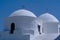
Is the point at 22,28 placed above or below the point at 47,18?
below

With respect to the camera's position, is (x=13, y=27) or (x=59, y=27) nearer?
(x=13, y=27)

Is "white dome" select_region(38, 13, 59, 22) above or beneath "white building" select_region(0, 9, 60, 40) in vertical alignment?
above

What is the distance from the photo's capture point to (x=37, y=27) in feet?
93.8

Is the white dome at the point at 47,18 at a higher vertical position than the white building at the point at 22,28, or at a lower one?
higher

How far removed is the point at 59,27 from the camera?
32250mm

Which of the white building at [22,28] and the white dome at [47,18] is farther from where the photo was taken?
the white dome at [47,18]

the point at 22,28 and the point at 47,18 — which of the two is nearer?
the point at 22,28

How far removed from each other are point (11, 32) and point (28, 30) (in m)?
2.30

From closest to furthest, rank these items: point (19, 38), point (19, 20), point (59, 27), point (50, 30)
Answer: point (19, 38) < point (19, 20) < point (50, 30) < point (59, 27)

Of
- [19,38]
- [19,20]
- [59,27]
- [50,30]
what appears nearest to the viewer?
[19,38]

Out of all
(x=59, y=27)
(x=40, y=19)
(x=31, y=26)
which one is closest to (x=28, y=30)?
(x=31, y=26)

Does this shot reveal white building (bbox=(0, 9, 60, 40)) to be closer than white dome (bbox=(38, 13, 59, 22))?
Yes

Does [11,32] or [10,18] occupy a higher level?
[10,18]

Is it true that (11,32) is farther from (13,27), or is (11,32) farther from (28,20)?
(28,20)
